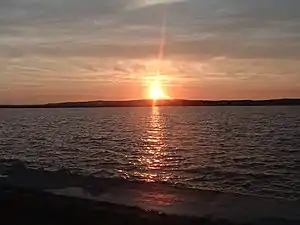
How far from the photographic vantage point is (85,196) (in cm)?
1498

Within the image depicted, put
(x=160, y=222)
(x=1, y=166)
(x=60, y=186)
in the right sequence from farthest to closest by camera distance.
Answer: (x=1, y=166) → (x=60, y=186) → (x=160, y=222)

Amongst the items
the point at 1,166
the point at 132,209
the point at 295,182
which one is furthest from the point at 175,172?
the point at 132,209

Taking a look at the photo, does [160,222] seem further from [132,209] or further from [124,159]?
[124,159]

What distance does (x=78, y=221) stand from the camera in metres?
11.7

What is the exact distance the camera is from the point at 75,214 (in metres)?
12.3

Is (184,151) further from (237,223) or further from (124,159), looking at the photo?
(237,223)

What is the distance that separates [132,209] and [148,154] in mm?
21491

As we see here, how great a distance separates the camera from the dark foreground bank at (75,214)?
11719 mm

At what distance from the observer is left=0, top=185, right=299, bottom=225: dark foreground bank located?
11.7m

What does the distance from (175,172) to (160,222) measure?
13.2m

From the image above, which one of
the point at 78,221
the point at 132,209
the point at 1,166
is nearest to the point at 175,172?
the point at 1,166

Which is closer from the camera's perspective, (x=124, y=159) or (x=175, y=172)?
(x=175, y=172)

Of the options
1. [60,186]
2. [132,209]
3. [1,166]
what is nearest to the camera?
[132,209]

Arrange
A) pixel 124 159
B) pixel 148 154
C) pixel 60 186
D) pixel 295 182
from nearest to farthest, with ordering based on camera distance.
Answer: pixel 60 186
pixel 295 182
pixel 124 159
pixel 148 154
